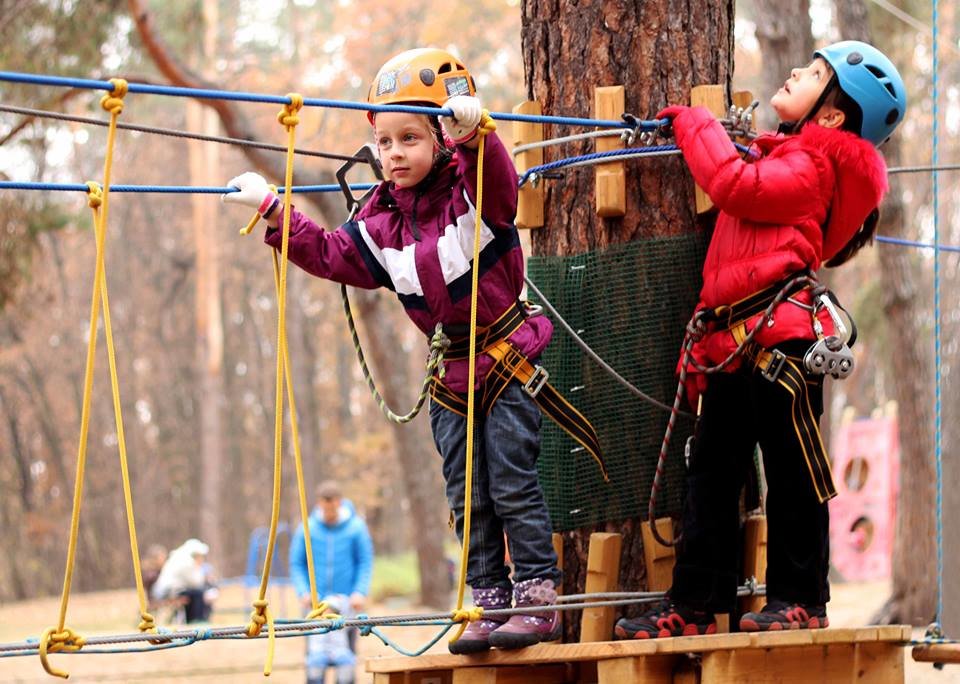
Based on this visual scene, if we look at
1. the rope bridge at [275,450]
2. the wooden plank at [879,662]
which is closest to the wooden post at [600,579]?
the rope bridge at [275,450]

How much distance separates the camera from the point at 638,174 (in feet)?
14.6

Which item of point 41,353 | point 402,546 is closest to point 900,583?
point 41,353

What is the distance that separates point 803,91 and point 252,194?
158 centimetres

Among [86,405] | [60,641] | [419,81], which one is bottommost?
[60,641]

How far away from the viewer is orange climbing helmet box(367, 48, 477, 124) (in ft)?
12.9

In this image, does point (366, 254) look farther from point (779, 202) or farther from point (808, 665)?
point (808, 665)

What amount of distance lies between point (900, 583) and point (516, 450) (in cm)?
829

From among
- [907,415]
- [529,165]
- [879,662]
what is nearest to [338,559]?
[907,415]

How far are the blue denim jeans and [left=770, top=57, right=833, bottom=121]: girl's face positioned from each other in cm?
110

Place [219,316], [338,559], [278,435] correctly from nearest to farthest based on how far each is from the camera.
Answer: [278,435] → [338,559] → [219,316]

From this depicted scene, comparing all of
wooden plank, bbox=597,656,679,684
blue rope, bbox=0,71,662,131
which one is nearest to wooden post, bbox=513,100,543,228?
blue rope, bbox=0,71,662,131

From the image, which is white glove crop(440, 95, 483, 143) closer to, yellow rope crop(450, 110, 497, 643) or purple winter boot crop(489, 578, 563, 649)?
yellow rope crop(450, 110, 497, 643)

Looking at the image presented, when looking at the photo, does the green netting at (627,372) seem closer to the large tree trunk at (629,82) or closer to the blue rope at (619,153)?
the large tree trunk at (629,82)

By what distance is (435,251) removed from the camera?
3953mm
